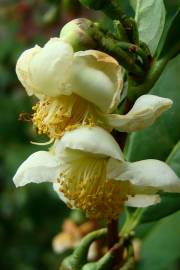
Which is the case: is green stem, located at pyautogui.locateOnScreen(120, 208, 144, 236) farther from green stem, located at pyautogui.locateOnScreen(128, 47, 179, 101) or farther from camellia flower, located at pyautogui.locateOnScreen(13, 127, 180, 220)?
green stem, located at pyautogui.locateOnScreen(128, 47, 179, 101)

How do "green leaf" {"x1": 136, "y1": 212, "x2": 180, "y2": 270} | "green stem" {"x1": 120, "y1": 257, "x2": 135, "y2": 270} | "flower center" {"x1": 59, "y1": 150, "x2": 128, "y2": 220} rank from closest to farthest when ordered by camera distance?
1. "flower center" {"x1": 59, "y1": 150, "x2": 128, "y2": 220}
2. "green stem" {"x1": 120, "y1": 257, "x2": 135, "y2": 270}
3. "green leaf" {"x1": 136, "y1": 212, "x2": 180, "y2": 270}

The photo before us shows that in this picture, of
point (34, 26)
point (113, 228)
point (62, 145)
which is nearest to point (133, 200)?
point (113, 228)

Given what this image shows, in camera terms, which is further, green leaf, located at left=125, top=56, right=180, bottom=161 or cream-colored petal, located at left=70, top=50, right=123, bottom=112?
green leaf, located at left=125, top=56, right=180, bottom=161

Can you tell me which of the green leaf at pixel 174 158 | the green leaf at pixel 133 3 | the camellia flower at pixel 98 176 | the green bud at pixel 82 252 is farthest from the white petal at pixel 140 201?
the green leaf at pixel 133 3

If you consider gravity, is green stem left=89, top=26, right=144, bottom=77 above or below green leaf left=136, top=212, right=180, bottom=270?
above

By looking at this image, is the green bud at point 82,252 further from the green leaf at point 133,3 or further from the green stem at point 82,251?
the green leaf at point 133,3

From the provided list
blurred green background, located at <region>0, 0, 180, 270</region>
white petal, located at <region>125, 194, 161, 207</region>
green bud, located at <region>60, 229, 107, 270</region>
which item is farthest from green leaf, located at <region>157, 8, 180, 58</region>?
blurred green background, located at <region>0, 0, 180, 270</region>

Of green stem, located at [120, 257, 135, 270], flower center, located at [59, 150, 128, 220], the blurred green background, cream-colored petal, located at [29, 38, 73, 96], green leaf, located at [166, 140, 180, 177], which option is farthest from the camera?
the blurred green background

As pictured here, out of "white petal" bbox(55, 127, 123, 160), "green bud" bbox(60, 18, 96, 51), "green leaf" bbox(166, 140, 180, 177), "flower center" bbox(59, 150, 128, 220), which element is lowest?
"green leaf" bbox(166, 140, 180, 177)
